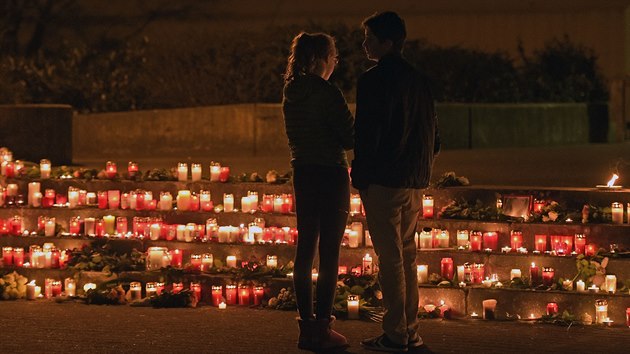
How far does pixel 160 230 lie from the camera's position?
11.3m

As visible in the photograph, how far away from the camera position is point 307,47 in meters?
8.33

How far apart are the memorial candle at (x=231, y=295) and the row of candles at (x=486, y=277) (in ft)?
4.83

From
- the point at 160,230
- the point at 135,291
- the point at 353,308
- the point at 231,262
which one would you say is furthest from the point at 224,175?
the point at 353,308

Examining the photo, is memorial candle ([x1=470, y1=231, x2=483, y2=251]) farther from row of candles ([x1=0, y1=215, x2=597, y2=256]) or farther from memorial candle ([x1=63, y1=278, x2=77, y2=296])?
memorial candle ([x1=63, y1=278, x2=77, y2=296])

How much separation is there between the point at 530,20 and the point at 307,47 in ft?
43.6

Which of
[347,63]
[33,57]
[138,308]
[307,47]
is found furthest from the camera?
[33,57]

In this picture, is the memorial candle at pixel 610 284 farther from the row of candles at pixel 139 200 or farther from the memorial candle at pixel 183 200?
the memorial candle at pixel 183 200

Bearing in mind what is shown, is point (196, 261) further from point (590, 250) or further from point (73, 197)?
point (590, 250)

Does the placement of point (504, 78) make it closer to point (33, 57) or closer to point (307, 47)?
point (33, 57)

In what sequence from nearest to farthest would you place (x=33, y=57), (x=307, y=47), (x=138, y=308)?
1. (x=307, y=47)
2. (x=138, y=308)
3. (x=33, y=57)

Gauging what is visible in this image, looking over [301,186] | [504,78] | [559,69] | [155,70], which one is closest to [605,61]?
[559,69]

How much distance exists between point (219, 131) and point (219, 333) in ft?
27.1

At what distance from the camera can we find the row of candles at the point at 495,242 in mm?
10141

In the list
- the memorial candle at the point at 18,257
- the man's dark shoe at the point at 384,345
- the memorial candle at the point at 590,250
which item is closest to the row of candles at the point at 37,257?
the memorial candle at the point at 18,257
